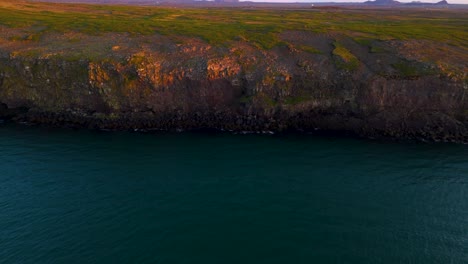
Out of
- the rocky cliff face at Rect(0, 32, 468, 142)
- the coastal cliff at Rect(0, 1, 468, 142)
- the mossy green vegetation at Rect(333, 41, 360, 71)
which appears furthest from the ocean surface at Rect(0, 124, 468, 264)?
the mossy green vegetation at Rect(333, 41, 360, 71)

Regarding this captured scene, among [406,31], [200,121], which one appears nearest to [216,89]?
[200,121]

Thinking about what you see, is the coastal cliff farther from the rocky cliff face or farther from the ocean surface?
the ocean surface

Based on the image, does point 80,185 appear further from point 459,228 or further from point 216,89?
point 459,228

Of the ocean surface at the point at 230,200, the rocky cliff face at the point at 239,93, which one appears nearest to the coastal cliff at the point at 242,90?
the rocky cliff face at the point at 239,93

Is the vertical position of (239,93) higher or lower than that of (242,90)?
lower

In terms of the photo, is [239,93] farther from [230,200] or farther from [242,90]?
[230,200]

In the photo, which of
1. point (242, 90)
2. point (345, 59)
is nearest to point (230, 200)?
point (242, 90)

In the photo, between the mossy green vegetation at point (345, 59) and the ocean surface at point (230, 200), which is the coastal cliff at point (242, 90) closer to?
the mossy green vegetation at point (345, 59)
